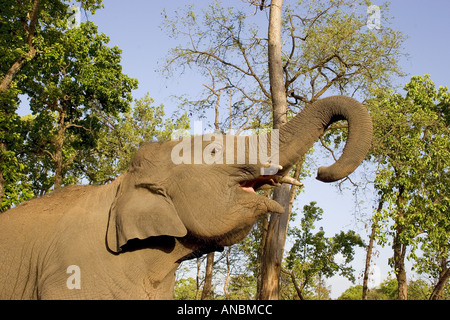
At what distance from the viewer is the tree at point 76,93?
21641 mm

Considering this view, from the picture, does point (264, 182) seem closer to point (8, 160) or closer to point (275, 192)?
point (275, 192)

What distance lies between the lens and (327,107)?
4.24m

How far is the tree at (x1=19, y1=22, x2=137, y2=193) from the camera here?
71.0 feet

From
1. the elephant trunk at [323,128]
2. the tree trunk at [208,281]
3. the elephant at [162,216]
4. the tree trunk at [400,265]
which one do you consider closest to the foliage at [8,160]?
the tree trunk at [208,281]

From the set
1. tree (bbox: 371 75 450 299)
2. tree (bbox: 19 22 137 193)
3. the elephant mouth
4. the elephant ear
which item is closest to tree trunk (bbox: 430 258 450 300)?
tree (bbox: 371 75 450 299)

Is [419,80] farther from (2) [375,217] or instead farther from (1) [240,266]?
(1) [240,266]

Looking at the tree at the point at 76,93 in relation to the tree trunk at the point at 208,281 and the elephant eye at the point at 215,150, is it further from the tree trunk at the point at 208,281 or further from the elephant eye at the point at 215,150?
the elephant eye at the point at 215,150

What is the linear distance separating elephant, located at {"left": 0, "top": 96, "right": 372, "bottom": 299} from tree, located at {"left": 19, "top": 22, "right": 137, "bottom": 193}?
17.3m

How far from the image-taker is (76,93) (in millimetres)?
22172

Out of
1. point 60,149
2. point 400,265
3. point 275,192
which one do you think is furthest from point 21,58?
point 400,265

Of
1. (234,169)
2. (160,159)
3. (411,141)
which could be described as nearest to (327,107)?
(234,169)

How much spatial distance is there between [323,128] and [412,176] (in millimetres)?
12764

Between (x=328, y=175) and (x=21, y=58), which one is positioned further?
(x=21, y=58)

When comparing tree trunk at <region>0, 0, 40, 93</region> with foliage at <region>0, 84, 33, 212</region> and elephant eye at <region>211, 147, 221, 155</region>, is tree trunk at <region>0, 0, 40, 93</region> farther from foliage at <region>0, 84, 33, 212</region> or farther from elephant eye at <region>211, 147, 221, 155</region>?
elephant eye at <region>211, 147, 221, 155</region>
